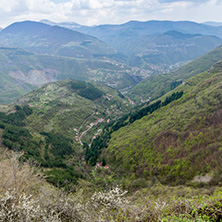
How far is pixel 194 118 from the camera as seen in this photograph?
7794cm

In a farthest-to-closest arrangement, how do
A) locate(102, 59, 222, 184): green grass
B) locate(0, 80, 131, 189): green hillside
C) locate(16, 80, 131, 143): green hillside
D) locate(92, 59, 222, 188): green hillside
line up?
locate(16, 80, 131, 143): green hillside
locate(0, 80, 131, 189): green hillside
locate(102, 59, 222, 184): green grass
locate(92, 59, 222, 188): green hillside

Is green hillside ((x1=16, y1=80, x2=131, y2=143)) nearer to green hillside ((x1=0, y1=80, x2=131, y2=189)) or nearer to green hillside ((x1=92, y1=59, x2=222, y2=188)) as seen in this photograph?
green hillside ((x1=0, y1=80, x2=131, y2=189))

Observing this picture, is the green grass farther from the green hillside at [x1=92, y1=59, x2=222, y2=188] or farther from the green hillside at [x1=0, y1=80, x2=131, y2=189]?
the green hillside at [x1=0, y1=80, x2=131, y2=189]

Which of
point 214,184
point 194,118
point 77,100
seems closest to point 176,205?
point 214,184

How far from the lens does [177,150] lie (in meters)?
65.6

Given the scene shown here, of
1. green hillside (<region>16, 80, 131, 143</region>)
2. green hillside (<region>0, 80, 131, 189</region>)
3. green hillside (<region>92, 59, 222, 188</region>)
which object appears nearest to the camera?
green hillside (<region>92, 59, 222, 188</region>)

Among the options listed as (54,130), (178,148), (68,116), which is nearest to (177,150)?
(178,148)

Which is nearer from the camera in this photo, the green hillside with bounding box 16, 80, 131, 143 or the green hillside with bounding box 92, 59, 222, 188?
the green hillside with bounding box 92, 59, 222, 188

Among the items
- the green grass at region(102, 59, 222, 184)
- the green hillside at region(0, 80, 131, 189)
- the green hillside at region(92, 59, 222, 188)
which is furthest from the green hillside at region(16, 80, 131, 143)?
the green grass at region(102, 59, 222, 184)

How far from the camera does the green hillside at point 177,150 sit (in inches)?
2186

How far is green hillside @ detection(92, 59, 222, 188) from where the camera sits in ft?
182

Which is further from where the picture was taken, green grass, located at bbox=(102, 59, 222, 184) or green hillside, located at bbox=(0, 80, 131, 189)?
green hillside, located at bbox=(0, 80, 131, 189)

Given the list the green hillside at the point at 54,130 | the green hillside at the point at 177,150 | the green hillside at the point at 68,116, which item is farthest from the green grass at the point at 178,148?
the green hillside at the point at 68,116

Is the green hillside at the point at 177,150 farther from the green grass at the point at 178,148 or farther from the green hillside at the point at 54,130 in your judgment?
the green hillside at the point at 54,130
